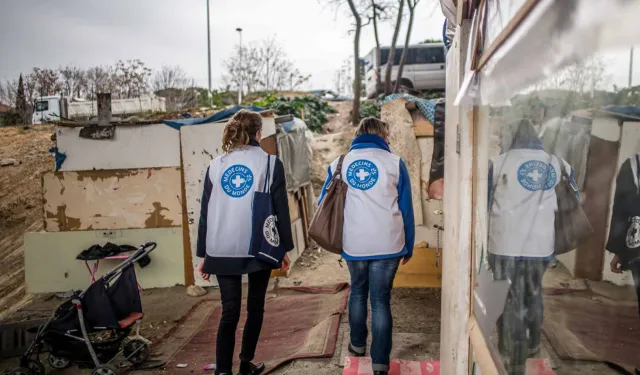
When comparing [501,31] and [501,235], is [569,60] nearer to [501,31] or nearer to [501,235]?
[501,31]

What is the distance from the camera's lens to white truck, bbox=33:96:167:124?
18641mm

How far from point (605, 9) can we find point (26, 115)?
74.3ft

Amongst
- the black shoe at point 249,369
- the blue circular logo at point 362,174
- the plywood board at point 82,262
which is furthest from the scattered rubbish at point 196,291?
the blue circular logo at point 362,174

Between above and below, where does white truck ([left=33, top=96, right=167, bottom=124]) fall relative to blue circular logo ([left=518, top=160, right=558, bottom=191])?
above

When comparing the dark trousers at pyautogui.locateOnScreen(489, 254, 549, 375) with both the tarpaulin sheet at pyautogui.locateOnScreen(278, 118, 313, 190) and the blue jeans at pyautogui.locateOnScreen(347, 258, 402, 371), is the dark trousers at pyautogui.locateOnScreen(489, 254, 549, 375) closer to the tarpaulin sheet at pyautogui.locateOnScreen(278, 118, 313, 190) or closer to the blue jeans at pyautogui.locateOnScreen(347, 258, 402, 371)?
the blue jeans at pyautogui.locateOnScreen(347, 258, 402, 371)

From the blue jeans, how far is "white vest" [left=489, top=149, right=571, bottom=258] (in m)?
1.72

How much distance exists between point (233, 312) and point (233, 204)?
0.71 meters

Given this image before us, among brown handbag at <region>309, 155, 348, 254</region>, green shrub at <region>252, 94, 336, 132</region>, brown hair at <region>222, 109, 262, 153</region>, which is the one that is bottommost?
brown handbag at <region>309, 155, 348, 254</region>

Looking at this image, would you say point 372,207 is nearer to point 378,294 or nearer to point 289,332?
point 378,294

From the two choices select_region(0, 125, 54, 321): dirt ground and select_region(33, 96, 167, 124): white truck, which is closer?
select_region(0, 125, 54, 321): dirt ground

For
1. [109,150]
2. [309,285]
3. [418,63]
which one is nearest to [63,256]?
[109,150]

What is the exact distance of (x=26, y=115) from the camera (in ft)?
66.2

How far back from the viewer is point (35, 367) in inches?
182

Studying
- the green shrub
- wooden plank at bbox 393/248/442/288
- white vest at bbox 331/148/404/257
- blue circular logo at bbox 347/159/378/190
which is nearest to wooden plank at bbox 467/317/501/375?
white vest at bbox 331/148/404/257
